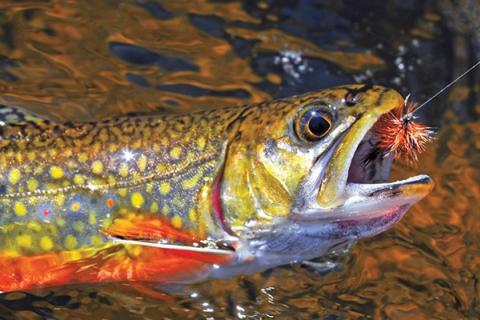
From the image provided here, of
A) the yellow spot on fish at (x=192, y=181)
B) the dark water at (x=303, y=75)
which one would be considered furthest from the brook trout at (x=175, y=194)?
the dark water at (x=303, y=75)

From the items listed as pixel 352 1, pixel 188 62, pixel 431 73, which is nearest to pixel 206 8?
pixel 188 62

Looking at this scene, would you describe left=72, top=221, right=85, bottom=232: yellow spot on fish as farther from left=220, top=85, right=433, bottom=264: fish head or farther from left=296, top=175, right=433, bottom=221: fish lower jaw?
left=296, top=175, right=433, bottom=221: fish lower jaw

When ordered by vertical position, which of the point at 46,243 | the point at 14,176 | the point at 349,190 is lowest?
the point at 46,243

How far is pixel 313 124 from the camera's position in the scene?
13.3 feet

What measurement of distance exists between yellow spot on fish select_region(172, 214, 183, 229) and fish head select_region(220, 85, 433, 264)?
22 cm

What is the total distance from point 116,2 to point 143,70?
2.48 feet

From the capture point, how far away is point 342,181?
390 cm

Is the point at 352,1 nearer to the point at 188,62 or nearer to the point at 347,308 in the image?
the point at 188,62

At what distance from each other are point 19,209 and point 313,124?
1.47m

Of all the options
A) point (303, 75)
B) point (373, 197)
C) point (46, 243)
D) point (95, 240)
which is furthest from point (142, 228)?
point (303, 75)

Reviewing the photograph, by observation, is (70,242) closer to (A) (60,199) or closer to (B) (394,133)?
(A) (60,199)

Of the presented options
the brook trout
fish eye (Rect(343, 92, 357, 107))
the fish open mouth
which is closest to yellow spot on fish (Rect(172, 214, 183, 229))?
the brook trout

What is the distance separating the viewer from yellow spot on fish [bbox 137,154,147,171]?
4.34 m

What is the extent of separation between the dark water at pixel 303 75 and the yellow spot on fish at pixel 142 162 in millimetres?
853
